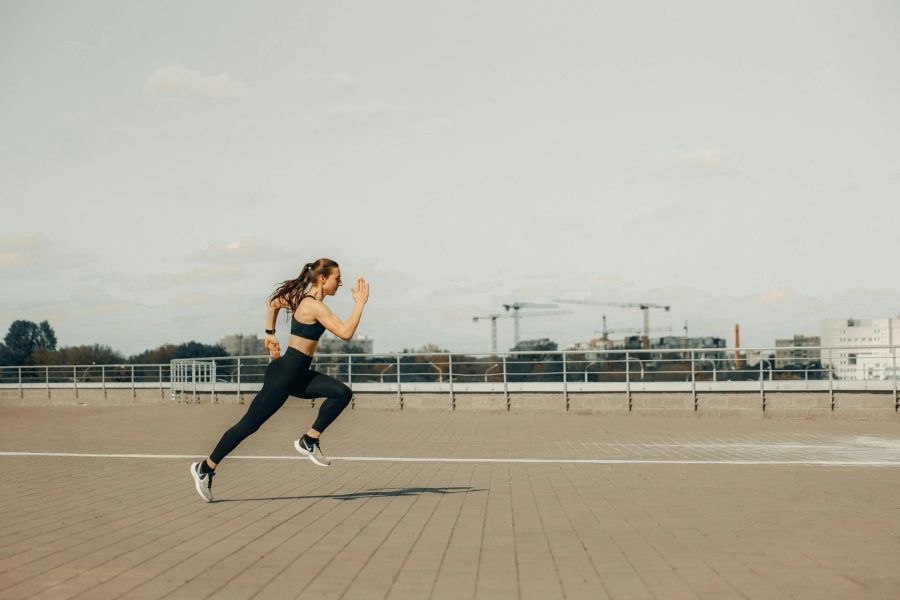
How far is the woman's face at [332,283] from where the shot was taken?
8625 mm

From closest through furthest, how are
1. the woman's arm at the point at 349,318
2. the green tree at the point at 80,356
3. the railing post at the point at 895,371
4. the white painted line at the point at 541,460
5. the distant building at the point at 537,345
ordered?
1. the woman's arm at the point at 349,318
2. the white painted line at the point at 541,460
3. the railing post at the point at 895,371
4. the green tree at the point at 80,356
5. the distant building at the point at 537,345

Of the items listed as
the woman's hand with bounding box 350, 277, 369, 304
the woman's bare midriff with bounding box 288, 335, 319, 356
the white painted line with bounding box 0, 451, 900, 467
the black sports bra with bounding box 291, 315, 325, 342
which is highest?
the woman's hand with bounding box 350, 277, 369, 304

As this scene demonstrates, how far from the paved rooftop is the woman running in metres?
0.42

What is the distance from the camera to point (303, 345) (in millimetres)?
8359

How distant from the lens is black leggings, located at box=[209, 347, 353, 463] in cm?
810

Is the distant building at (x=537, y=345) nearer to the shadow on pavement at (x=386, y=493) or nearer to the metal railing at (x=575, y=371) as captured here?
the metal railing at (x=575, y=371)

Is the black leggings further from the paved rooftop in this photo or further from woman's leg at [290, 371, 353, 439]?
the paved rooftop

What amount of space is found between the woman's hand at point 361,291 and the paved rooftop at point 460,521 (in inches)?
62.3

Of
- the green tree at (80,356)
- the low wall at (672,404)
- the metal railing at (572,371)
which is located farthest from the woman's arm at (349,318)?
the green tree at (80,356)

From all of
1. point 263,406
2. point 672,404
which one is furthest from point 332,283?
point 672,404

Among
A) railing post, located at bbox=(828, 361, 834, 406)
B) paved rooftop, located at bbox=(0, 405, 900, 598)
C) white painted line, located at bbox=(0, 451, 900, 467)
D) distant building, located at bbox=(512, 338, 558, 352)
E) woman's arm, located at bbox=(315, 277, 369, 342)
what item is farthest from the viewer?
distant building, located at bbox=(512, 338, 558, 352)

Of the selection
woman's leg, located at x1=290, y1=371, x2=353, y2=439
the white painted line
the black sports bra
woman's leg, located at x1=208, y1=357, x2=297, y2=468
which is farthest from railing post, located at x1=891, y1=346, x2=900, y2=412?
woman's leg, located at x1=208, y1=357, x2=297, y2=468

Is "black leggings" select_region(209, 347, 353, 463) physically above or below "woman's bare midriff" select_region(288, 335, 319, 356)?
below

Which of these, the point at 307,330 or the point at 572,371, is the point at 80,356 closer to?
the point at 572,371
